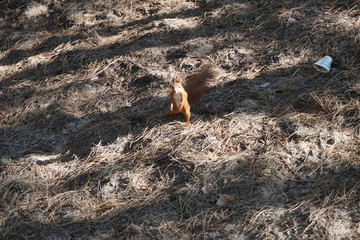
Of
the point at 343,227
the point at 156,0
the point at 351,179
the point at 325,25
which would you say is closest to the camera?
the point at 343,227

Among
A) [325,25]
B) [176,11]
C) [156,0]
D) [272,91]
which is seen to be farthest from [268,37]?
[156,0]

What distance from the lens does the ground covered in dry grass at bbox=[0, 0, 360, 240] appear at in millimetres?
2502

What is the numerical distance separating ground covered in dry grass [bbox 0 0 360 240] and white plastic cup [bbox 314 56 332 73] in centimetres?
7

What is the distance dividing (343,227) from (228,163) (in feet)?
2.52

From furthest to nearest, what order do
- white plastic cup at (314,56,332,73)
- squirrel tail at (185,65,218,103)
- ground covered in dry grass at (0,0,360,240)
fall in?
white plastic cup at (314,56,332,73)
squirrel tail at (185,65,218,103)
ground covered in dry grass at (0,0,360,240)

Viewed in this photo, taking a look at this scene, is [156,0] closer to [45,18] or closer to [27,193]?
[45,18]

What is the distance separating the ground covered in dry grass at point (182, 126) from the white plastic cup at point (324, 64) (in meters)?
0.07

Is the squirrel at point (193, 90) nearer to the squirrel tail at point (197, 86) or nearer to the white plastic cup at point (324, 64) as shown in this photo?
the squirrel tail at point (197, 86)

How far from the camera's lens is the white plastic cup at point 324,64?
332 cm

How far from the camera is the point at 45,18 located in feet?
15.5

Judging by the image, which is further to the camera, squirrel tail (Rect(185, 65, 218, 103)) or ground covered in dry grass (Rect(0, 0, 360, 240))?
squirrel tail (Rect(185, 65, 218, 103))

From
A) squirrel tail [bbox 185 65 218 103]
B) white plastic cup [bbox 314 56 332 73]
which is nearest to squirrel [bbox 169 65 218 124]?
squirrel tail [bbox 185 65 218 103]

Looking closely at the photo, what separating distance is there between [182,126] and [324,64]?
120 centimetres

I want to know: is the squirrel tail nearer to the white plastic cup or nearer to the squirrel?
the squirrel
